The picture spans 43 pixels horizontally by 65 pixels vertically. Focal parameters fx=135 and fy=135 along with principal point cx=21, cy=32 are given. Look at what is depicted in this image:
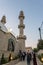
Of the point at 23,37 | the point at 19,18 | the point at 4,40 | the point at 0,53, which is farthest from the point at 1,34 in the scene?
the point at 19,18

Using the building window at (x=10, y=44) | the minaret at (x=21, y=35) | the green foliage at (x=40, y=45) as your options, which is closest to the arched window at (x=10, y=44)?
the building window at (x=10, y=44)

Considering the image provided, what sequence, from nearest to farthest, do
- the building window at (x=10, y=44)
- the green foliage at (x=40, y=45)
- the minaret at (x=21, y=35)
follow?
the building window at (x=10, y=44) → the minaret at (x=21, y=35) → the green foliage at (x=40, y=45)

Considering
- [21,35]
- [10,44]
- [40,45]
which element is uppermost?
[21,35]

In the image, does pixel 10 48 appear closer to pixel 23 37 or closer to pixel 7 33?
pixel 7 33

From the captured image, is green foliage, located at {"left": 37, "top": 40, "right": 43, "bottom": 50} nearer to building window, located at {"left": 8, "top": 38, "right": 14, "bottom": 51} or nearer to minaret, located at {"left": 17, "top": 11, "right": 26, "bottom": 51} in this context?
minaret, located at {"left": 17, "top": 11, "right": 26, "bottom": 51}

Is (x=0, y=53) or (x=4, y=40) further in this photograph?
(x=4, y=40)

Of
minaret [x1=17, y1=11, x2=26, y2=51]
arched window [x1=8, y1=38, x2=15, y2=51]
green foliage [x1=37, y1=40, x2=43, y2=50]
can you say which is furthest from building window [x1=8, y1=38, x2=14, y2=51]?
green foliage [x1=37, y1=40, x2=43, y2=50]

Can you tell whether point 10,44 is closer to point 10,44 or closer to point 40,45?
point 10,44

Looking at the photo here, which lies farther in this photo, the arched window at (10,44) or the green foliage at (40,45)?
the green foliage at (40,45)

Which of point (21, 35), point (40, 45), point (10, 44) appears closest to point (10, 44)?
point (10, 44)

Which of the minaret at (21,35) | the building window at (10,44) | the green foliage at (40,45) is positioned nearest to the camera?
the building window at (10,44)

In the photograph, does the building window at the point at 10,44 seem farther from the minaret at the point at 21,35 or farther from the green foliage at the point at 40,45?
the green foliage at the point at 40,45

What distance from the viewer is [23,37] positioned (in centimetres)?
4075

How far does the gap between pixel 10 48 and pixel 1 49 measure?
12.9 ft
